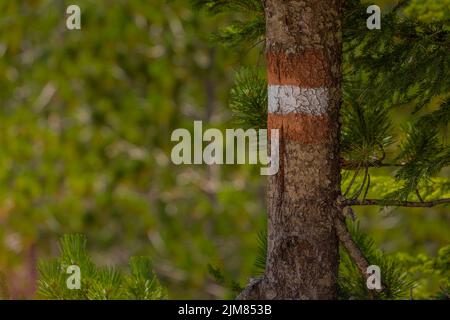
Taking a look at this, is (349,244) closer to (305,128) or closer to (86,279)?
(305,128)

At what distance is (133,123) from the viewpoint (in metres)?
6.11

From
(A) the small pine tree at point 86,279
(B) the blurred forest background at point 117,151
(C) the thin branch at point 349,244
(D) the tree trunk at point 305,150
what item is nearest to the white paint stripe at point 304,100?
(D) the tree trunk at point 305,150

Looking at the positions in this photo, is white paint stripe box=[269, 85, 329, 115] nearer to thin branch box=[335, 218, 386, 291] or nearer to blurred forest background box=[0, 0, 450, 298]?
thin branch box=[335, 218, 386, 291]

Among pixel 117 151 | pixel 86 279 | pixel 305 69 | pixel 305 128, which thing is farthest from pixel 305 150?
pixel 117 151

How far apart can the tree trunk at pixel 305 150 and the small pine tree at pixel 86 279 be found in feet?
0.92

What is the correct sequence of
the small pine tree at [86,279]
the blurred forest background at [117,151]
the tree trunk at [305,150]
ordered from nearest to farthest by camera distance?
the tree trunk at [305,150], the small pine tree at [86,279], the blurred forest background at [117,151]

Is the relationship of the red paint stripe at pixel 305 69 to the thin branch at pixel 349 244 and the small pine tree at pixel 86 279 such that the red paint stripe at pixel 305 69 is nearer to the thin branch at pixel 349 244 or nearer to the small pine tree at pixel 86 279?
the thin branch at pixel 349 244

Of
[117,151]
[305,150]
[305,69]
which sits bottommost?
[305,150]

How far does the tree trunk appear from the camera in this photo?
1737mm

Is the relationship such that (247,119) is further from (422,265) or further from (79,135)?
(79,135)

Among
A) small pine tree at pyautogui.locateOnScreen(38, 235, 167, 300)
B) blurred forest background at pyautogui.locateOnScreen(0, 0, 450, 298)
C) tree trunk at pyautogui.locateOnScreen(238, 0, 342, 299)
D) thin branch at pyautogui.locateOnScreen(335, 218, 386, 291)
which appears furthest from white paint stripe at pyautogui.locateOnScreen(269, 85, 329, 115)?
blurred forest background at pyautogui.locateOnScreen(0, 0, 450, 298)

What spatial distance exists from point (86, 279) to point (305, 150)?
0.57m

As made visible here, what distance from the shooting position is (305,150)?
1.74 meters

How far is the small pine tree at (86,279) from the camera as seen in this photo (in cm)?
193
